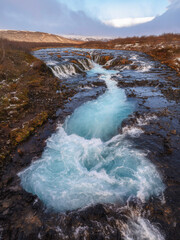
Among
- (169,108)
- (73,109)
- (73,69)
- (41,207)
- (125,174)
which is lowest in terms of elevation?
(41,207)

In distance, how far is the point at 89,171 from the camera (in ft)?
22.0

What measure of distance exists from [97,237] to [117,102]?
11681 millimetres

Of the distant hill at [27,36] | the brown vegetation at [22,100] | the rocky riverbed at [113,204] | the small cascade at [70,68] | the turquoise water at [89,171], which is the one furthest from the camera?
the distant hill at [27,36]

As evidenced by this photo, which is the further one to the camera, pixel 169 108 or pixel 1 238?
pixel 169 108

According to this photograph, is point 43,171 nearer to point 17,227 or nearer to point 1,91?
point 17,227

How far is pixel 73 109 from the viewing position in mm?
12242

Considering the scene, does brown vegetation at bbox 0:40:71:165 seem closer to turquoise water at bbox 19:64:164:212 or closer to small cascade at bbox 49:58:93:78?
turquoise water at bbox 19:64:164:212

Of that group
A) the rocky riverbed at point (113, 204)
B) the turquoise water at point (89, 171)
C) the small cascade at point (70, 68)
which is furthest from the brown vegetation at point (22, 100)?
→ the small cascade at point (70, 68)

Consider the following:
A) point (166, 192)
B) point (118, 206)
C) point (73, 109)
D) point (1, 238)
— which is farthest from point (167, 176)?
point (73, 109)

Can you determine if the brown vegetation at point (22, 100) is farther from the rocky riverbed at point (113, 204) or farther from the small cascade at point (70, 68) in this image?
the small cascade at point (70, 68)

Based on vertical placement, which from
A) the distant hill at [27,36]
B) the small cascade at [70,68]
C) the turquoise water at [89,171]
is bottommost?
the turquoise water at [89,171]

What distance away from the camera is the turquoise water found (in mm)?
5480

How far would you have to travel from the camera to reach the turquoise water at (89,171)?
548cm

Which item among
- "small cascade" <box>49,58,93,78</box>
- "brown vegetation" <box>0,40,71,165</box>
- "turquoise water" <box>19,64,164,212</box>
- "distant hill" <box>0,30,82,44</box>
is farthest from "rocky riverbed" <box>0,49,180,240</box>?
"distant hill" <box>0,30,82,44</box>
